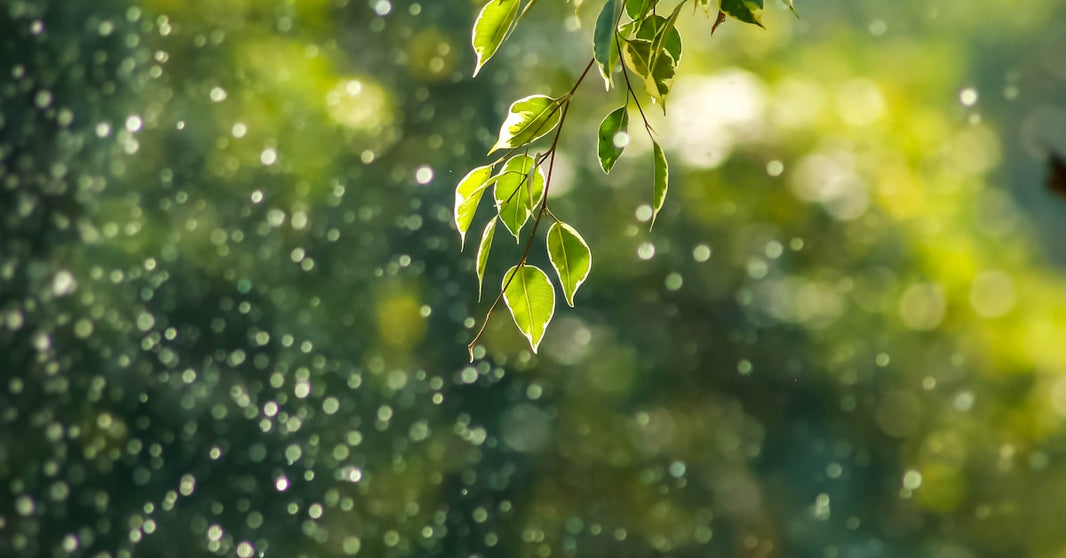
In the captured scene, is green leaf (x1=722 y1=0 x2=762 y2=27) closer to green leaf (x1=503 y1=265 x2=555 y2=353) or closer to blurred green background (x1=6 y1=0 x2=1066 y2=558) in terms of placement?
green leaf (x1=503 y1=265 x2=555 y2=353)

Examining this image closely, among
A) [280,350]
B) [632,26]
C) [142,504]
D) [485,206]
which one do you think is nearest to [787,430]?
[485,206]

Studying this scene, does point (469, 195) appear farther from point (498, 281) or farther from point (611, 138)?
point (498, 281)

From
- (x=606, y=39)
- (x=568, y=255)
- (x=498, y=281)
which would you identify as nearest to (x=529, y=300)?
(x=568, y=255)

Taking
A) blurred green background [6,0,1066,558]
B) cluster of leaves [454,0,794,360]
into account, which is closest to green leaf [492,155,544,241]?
cluster of leaves [454,0,794,360]

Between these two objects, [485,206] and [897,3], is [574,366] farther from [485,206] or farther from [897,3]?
[897,3]

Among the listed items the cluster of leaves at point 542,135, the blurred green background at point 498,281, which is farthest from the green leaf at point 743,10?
the blurred green background at point 498,281

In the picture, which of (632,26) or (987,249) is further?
(987,249)
